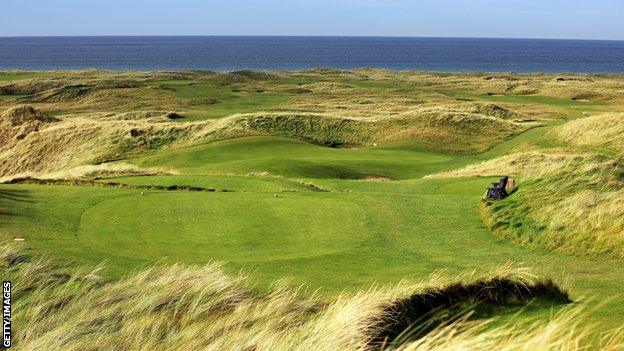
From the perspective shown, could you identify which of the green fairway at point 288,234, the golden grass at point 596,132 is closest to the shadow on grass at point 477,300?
the green fairway at point 288,234

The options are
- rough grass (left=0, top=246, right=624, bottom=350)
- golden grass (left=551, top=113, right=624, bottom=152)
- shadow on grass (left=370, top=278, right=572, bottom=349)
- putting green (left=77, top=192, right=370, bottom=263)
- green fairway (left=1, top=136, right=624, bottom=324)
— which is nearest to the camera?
rough grass (left=0, top=246, right=624, bottom=350)

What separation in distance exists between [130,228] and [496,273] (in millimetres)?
6986

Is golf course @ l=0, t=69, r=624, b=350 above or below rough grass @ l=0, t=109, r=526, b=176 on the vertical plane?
above

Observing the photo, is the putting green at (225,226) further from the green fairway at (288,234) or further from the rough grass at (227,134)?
the rough grass at (227,134)

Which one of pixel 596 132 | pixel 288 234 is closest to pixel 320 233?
pixel 288 234

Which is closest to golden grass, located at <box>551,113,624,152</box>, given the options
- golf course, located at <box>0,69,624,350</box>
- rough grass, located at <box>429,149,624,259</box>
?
golf course, located at <box>0,69,624,350</box>

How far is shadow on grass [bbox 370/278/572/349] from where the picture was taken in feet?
22.4

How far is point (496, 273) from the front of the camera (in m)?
7.89

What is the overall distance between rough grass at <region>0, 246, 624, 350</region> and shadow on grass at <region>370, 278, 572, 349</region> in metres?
0.01

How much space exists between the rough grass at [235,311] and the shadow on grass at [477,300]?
0.01 metres

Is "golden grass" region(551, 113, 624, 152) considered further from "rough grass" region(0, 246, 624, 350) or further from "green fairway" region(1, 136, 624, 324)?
"rough grass" region(0, 246, 624, 350)

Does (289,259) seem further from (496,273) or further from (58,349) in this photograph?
(58,349)

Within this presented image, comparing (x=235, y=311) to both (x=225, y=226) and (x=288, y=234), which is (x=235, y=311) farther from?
(x=225, y=226)

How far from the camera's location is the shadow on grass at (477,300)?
6816 millimetres
